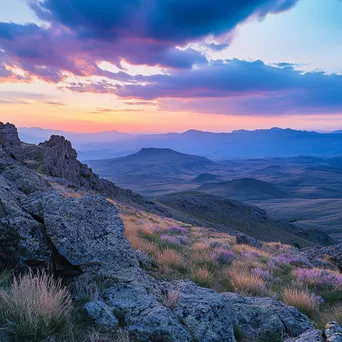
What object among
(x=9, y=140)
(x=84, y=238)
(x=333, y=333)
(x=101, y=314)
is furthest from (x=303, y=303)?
(x=9, y=140)

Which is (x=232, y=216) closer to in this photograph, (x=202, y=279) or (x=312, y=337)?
(x=202, y=279)

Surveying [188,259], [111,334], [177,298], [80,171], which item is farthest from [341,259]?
[80,171]

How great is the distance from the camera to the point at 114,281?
4.85m

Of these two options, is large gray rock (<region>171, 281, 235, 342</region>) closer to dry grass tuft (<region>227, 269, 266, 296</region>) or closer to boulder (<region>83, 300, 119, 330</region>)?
boulder (<region>83, 300, 119, 330</region>)

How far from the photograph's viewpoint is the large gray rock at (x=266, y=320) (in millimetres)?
4680

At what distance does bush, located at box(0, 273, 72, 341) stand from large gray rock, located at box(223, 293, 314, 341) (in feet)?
9.11

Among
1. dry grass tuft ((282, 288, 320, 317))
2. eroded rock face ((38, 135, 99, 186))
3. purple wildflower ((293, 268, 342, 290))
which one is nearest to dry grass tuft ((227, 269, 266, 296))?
dry grass tuft ((282, 288, 320, 317))

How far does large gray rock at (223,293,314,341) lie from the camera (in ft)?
15.4

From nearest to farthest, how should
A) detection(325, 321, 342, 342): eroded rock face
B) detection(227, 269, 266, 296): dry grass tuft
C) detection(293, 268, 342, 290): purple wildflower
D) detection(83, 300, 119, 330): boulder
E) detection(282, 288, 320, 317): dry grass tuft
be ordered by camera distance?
detection(325, 321, 342, 342): eroded rock face, detection(83, 300, 119, 330): boulder, detection(282, 288, 320, 317): dry grass tuft, detection(227, 269, 266, 296): dry grass tuft, detection(293, 268, 342, 290): purple wildflower

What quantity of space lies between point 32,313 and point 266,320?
11.9 ft

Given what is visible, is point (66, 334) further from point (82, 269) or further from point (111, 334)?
point (82, 269)

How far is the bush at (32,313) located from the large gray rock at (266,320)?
2.78m

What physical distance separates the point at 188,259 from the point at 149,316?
5403 mm

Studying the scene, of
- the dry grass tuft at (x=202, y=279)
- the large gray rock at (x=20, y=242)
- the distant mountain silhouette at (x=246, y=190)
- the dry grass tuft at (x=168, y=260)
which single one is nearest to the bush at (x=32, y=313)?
the large gray rock at (x=20, y=242)
